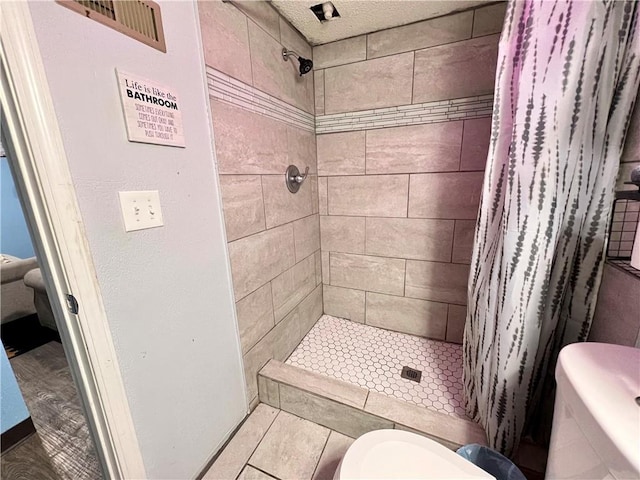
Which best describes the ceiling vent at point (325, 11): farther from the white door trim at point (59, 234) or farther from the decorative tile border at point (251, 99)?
the white door trim at point (59, 234)

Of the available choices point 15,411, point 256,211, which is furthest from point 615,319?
point 15,411

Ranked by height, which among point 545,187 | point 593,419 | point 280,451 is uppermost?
point 545,187

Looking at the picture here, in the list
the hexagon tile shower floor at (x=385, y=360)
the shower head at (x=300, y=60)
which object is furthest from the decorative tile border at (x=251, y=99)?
the hexagon tile shower floor at (x=385, y=360)

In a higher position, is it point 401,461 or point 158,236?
point 158,236

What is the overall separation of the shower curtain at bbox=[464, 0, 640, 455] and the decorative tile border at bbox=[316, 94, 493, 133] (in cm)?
54

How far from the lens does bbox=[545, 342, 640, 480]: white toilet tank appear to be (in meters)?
0.42

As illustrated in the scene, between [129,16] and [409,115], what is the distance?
54.6 inches

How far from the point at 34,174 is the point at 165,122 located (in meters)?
0.37

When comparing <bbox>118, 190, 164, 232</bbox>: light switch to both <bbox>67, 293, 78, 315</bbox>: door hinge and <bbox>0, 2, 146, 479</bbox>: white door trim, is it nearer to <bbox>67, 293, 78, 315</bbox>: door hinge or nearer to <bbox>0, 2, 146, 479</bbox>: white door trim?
<bbox>0, 2, 146, 479</bbox>: white door trim

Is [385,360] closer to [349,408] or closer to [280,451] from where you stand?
[349,408]

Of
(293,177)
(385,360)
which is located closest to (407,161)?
(293,177)

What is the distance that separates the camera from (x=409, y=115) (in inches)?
61.7

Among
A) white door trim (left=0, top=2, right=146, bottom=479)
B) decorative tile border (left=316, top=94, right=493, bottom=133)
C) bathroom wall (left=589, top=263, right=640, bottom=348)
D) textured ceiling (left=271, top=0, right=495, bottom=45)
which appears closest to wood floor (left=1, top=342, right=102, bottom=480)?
white door trim (left=0, top=2, right=146, bottom=479)

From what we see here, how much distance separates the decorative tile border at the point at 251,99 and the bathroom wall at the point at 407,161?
30 centimetres
